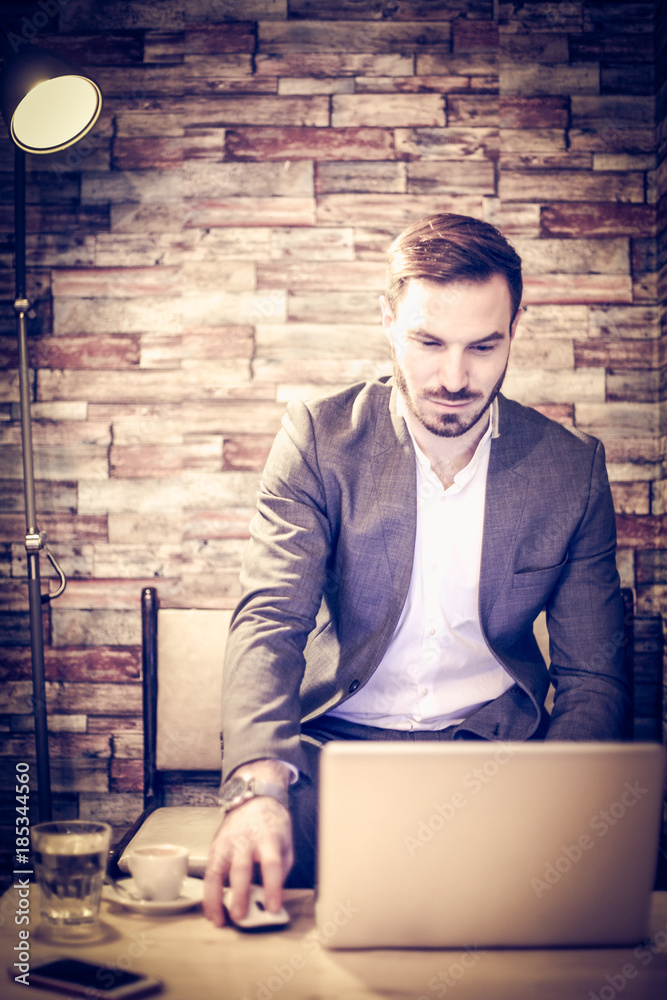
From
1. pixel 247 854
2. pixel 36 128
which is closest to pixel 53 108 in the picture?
pixel 36 128

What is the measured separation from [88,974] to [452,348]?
1124 mm

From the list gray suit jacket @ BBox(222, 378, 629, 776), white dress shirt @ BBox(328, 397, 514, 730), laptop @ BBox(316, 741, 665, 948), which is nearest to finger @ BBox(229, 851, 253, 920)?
laptop @ BBox(316, 741, 665, 948)

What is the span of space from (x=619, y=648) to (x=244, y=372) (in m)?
1.27

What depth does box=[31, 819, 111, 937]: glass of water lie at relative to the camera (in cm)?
83

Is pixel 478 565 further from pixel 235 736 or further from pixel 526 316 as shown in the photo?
pixel 526 316

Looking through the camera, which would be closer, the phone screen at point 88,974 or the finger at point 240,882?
the phone screen at point 88,974

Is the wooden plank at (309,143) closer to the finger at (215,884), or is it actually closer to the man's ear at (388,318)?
the man's ear at (388,318)

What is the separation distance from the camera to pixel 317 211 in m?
2.20

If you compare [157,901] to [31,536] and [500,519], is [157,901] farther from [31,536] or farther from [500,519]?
[31,536]

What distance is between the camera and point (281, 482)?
153 cm

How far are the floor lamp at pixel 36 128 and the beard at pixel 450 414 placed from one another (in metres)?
1.01

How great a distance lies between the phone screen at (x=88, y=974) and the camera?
2.31 feet

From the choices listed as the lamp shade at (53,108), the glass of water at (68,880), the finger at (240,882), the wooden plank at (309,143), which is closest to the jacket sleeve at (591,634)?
the finger at (240,882)

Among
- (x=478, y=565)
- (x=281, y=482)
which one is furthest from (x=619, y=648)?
(x=281, y=482)
